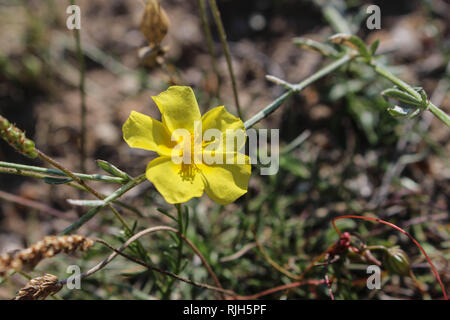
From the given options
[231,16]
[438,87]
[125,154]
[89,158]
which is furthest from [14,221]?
[438,87]

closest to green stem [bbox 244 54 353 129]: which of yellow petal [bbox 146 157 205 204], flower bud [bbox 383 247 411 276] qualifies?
yellow petal [bbox 146 157 205 204]

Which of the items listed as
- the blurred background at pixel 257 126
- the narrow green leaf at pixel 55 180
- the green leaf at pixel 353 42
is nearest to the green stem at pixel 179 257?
the blurred background at pixel 257 126

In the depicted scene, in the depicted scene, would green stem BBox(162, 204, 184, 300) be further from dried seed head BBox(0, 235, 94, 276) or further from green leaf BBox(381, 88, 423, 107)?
green leaf BBox(381, 88, 423, 107)

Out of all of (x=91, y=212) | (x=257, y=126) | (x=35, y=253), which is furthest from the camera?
(x=257, y=126)

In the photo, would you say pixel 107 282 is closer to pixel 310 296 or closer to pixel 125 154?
pixel 125 154

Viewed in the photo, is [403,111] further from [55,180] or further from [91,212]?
[55,180]

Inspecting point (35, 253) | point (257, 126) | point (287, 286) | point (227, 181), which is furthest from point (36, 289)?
point (257, 126)

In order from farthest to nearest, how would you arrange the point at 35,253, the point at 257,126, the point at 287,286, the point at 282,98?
the point at 257,126
the point at 287,286
the point at 282,98
the point at 35,253
